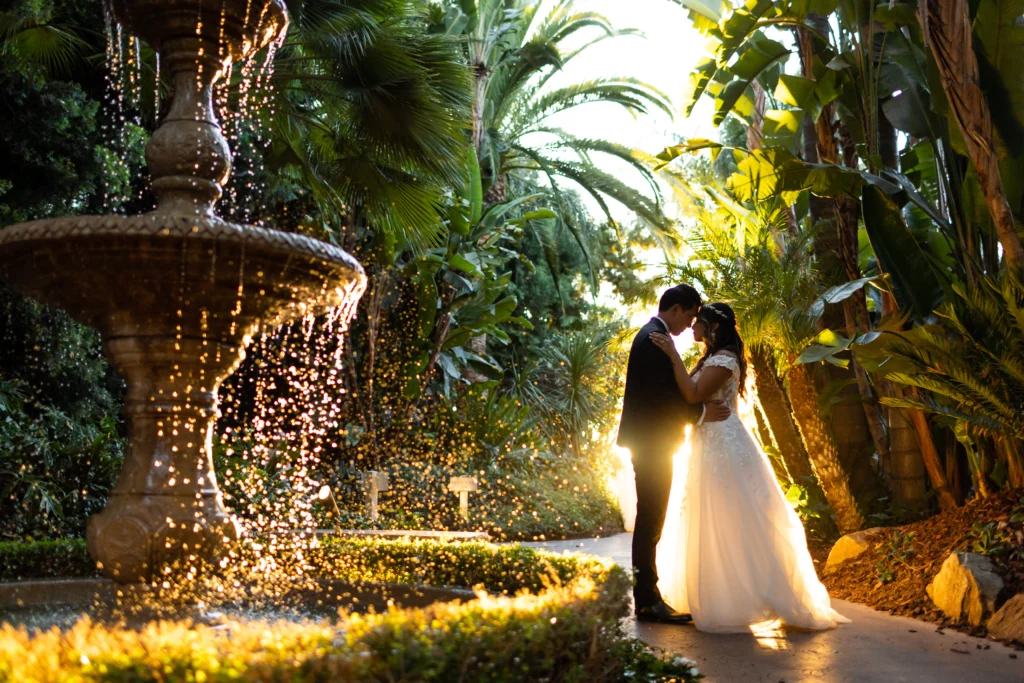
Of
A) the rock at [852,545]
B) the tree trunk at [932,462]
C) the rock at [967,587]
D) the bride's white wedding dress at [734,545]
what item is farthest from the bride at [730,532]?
the tree trunk at [932,462]

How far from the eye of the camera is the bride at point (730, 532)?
202 inches

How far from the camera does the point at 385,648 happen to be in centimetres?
235

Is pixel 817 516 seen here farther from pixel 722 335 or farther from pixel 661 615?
pixel 661 615

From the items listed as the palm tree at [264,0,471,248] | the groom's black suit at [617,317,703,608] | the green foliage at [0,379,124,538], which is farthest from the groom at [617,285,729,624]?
the green foliage at [0,379,124,538]

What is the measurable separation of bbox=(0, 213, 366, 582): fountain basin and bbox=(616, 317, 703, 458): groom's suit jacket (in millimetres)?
1875

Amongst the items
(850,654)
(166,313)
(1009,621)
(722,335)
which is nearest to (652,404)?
(722,335)

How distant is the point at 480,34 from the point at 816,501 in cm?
951

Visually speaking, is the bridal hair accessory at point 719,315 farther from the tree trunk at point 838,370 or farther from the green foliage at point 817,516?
the green foliage at point 817,516

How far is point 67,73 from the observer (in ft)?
34.1

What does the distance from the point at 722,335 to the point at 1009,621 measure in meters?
2.15

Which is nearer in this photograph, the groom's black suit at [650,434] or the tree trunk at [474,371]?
the groom's black suit at [650,434]

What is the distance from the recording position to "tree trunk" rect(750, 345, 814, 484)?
8711mm

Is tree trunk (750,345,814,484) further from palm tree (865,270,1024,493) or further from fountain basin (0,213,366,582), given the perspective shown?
fountain basin (0,213,366,582)

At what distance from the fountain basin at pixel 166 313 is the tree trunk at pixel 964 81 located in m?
4.15
